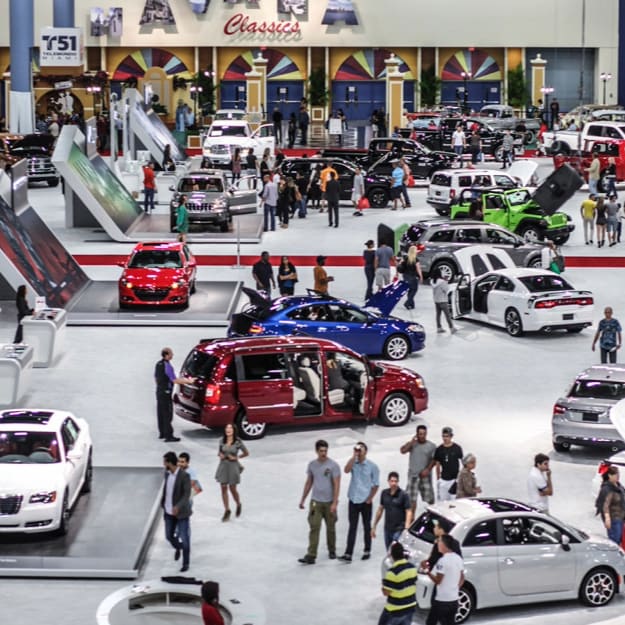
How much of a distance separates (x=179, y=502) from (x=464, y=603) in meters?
3.35

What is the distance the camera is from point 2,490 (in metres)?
17.9

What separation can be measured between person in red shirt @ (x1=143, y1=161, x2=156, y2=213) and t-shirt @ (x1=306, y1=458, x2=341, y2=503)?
2802 cm

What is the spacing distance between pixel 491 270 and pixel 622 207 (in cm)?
1570

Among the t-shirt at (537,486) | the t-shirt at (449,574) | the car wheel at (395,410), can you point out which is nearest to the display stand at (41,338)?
the car wheel at (395,410)

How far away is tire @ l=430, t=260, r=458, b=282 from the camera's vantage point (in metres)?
35.2

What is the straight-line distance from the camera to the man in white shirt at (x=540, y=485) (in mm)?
18500

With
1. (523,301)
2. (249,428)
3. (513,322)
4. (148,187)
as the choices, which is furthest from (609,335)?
(148,187)

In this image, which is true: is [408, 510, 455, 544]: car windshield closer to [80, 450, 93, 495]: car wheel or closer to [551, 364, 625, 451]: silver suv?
[80, 450, 93, 495]: car wheel

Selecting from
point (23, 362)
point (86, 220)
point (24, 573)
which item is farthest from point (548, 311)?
point (86, 220)

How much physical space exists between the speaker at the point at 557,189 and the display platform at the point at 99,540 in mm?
24243

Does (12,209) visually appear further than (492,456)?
Yes

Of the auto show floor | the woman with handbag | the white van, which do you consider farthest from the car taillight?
the woman with handbag

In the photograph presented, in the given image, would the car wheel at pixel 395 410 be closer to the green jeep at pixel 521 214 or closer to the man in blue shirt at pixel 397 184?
the green jeep at pixel 521 214

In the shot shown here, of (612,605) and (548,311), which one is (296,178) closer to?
(548,311)
